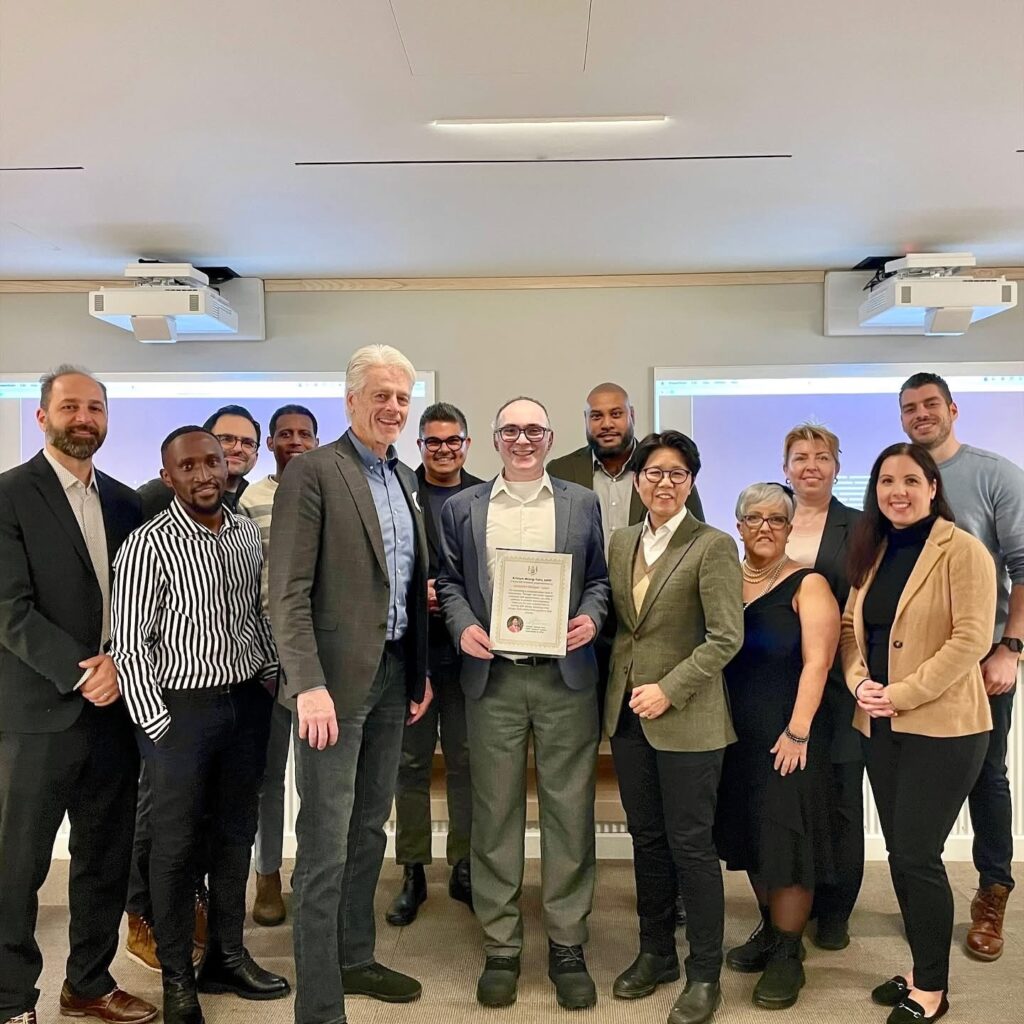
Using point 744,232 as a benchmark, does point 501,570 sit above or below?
below

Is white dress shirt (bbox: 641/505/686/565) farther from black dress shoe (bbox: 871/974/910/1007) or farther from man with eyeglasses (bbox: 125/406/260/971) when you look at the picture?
black dress shoe (bbox: 871/974/910/1007)

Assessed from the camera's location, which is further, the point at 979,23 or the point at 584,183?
the point at 584,183

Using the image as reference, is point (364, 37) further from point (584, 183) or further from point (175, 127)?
point (584, 183)

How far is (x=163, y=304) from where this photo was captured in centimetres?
370

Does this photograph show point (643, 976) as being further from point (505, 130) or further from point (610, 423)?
point (505, 130)

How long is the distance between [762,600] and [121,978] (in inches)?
90.0

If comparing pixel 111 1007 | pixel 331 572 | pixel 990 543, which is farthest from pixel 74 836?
pixel 990 543

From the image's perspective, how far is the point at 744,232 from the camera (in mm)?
3506

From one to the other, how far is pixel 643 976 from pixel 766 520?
1.39 m

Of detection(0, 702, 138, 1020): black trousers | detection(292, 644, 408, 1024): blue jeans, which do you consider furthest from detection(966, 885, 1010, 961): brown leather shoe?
detection(0, 702, 138, 1020): black trousers

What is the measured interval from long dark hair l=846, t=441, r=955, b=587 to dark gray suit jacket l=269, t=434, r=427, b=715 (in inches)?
52.3

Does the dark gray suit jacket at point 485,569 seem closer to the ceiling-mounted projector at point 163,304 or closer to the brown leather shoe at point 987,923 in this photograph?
the brown leather shoe at point 987,923

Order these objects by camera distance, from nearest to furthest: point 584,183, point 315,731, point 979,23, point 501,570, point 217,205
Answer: point 979,23
point 315,731
point 501,570
point 584,183
point 217,205

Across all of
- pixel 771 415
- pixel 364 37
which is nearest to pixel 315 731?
pixel 364 37
